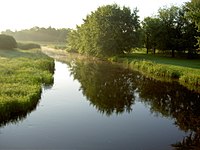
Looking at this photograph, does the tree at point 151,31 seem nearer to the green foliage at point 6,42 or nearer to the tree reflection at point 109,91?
the tree reflection at point 109,91

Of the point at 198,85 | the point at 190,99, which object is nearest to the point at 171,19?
the point at 198,85

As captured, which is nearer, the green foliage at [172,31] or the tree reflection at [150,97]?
the tree reflection at [150,97]

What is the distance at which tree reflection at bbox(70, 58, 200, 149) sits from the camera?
2418 cm

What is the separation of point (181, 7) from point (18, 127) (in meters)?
65.6

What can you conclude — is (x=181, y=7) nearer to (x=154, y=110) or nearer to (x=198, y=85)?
(x=198, y=85)

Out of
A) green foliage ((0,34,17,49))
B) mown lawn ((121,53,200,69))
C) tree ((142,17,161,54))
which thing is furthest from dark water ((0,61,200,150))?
green foliage ((0,34,17,49))

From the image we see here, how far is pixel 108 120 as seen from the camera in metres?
23.8

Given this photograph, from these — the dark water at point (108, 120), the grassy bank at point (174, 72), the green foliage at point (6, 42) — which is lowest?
the dark water at point (108, 120)

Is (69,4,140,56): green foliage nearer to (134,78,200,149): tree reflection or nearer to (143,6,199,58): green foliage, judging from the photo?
(143,6,199,58): green foliage

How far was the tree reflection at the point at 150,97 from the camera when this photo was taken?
24.2 m

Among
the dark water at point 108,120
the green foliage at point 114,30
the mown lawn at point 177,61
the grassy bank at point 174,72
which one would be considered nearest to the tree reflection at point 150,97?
the dark water at point 108,120

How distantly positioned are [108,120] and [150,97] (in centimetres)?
1056

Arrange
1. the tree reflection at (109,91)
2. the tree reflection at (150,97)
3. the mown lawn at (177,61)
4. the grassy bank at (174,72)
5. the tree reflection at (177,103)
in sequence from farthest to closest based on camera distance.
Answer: the mown lawn at (177,61)
the grassy bank at (174,72)
the tree reflection at (109,91)
the tree reflection at (150,97)
the tree reflection at (177,103)

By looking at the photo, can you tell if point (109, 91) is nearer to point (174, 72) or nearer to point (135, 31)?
point (174, 72)
